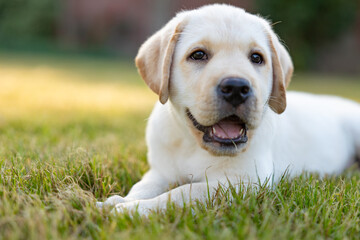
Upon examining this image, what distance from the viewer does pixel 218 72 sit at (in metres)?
2.75

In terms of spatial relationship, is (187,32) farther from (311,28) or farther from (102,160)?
(311,28)

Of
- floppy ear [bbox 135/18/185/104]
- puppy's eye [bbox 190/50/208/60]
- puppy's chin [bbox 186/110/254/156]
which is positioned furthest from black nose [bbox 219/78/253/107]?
floppy ear [bbox 135/18/185/104]

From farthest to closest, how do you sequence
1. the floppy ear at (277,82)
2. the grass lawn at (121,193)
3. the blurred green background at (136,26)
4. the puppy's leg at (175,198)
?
the blurred green background at (136,26) < the floppy ear at (277,82) < the puppy's leg at (175,198) < the grass lawn at (121,193)

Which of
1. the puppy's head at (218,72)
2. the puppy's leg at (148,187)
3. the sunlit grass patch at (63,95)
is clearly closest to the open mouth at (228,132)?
the puppy's head at (218,72)

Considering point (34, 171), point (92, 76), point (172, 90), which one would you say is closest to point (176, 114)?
point (172, 90)

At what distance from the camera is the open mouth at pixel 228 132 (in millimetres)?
2910

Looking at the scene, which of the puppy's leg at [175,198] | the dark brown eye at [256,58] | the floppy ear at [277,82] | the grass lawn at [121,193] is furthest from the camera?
the floppy ear at [277,82]

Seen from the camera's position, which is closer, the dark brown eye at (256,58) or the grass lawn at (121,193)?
the grass lawn at (121,193)

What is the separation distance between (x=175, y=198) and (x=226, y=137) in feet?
1.92

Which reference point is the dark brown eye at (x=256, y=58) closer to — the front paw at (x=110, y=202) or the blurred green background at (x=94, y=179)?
→ the blurred green background at (x=94, y=179)

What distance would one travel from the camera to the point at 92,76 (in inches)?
504

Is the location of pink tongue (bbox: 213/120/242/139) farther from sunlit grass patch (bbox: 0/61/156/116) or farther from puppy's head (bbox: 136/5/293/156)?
sunlit grass patch (bbox: 0/61/156/116)

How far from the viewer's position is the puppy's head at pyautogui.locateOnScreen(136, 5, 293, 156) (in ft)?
8.98

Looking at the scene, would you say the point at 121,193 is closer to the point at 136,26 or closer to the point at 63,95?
the point at 63,95
